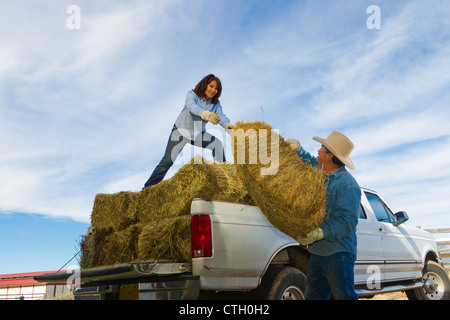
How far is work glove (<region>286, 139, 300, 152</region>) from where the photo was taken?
4113 millimetres

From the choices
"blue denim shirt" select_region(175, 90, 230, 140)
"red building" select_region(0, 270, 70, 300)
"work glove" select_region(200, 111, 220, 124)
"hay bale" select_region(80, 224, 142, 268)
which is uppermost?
"blue denim shirt" select_region(175, 90, 230, 140)

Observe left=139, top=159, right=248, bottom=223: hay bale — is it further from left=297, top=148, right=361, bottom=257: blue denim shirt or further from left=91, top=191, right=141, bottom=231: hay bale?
left=297, top=148, right=361, bottom=257: blue denim shirt

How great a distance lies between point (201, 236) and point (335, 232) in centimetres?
124

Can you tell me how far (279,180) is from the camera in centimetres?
389

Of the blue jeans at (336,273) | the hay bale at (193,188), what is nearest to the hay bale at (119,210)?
the hay bale at (193,188)

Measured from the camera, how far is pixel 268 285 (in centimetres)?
428

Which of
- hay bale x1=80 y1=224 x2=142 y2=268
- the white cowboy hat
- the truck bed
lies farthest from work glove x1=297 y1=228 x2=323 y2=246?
hay bale x1=80 y1=224 x2=142 y2=268

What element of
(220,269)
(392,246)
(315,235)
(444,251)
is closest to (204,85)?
(220,269)

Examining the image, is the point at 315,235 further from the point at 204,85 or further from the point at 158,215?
the point at 204,85

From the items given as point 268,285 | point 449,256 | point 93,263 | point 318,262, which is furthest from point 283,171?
point 449,256

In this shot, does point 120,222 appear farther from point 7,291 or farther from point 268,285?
point 7,291

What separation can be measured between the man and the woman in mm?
2237

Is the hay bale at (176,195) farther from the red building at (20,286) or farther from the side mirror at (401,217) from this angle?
the red building at (20,286)
